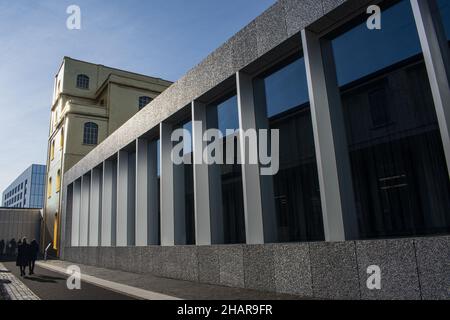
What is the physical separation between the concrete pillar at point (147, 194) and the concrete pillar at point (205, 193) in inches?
158

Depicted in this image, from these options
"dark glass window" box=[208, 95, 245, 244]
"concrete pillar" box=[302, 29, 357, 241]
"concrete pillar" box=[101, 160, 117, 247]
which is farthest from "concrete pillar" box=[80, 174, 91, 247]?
"concrete pillar" box=[302, 29, 357, 241]

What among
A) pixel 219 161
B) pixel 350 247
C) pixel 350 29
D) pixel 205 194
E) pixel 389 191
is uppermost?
pixel 350 29

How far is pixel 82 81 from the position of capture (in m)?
35.1

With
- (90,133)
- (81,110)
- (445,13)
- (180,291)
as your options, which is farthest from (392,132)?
(81,110)

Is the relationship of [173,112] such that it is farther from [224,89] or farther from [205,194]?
[205,194]

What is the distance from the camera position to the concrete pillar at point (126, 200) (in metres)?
16.2

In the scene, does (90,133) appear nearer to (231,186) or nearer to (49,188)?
(49,188)

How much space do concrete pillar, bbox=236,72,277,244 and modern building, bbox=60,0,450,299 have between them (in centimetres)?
3

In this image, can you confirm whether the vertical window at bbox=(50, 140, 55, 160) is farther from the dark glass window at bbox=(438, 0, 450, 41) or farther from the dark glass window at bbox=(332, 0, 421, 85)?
the dark glass window at bbox=(438, 0, 450, 41)

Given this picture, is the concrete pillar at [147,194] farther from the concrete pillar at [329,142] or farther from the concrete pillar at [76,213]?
the concrete pillar at [76,213]

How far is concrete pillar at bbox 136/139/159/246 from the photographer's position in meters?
14.4
